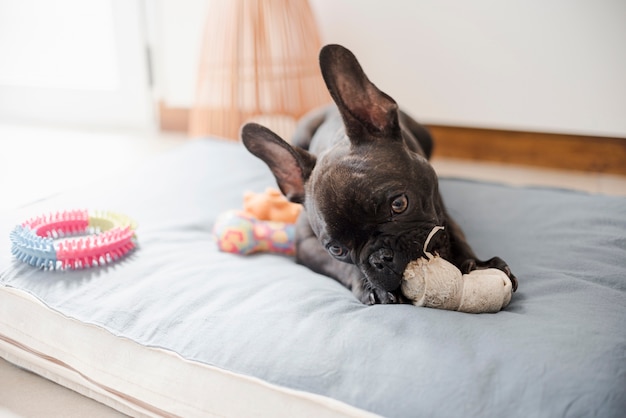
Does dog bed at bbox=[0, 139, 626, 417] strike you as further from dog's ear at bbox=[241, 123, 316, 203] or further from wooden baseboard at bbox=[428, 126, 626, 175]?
wooden baseboard at bbox=[428, 126, 626, 175]

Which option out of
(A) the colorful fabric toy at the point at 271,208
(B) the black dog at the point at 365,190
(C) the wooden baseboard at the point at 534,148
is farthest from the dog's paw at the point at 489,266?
(C) the wooden baseboard at the point at 534,148

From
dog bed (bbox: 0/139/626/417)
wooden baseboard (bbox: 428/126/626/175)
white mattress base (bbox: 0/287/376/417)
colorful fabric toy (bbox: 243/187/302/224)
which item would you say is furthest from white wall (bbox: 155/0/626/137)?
white mattress base (bbox: 0/287/376/417)

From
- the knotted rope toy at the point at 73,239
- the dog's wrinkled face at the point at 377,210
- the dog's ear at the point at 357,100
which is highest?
the dog's ear at the point at 357,100

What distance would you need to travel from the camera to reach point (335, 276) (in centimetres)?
187

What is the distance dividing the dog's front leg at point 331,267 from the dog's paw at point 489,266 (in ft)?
0.73

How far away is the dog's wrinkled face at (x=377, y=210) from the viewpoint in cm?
152

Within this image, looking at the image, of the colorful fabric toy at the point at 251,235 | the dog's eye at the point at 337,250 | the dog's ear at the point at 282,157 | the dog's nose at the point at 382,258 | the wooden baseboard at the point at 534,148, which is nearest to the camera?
the dog's nose at the point at 382,258

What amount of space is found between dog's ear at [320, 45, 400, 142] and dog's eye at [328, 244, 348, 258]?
12.0 inches

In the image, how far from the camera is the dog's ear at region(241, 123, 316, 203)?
5.74 ft

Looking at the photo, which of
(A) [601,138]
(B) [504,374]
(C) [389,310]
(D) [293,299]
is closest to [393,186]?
(C) [389,310]

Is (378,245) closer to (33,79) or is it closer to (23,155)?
(23,155)

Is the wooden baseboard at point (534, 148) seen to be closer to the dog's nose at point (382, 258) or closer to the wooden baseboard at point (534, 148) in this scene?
the wooden baseboard at point (534, 148)

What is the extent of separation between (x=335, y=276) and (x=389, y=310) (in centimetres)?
37

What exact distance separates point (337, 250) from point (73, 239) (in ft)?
2.87
